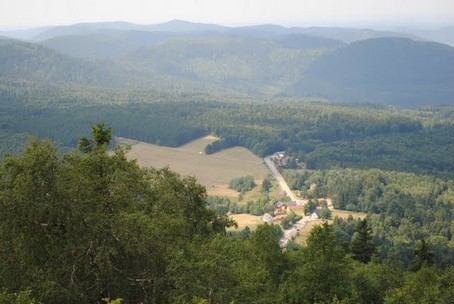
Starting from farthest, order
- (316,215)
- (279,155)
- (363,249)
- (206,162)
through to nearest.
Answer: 1. (279,155)
2. (206,162)
3. (316,215)
4. (363,249)

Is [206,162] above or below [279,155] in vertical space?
above

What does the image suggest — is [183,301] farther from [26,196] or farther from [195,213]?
[195,213]

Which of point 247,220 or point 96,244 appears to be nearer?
point 96,244

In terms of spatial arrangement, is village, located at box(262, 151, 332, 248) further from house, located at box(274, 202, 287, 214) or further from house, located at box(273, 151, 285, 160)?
house, located at box(273, 151, 285, 160)

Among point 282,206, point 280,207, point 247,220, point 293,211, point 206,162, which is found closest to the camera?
point 247,220

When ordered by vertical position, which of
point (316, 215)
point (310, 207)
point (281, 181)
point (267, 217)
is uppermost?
point (267, 217)

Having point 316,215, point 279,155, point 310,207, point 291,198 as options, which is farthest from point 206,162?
point 316,215

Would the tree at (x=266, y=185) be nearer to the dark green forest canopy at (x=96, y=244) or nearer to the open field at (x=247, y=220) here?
the open field at (x=247, y=220)

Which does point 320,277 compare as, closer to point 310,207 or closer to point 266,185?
point 310,207
